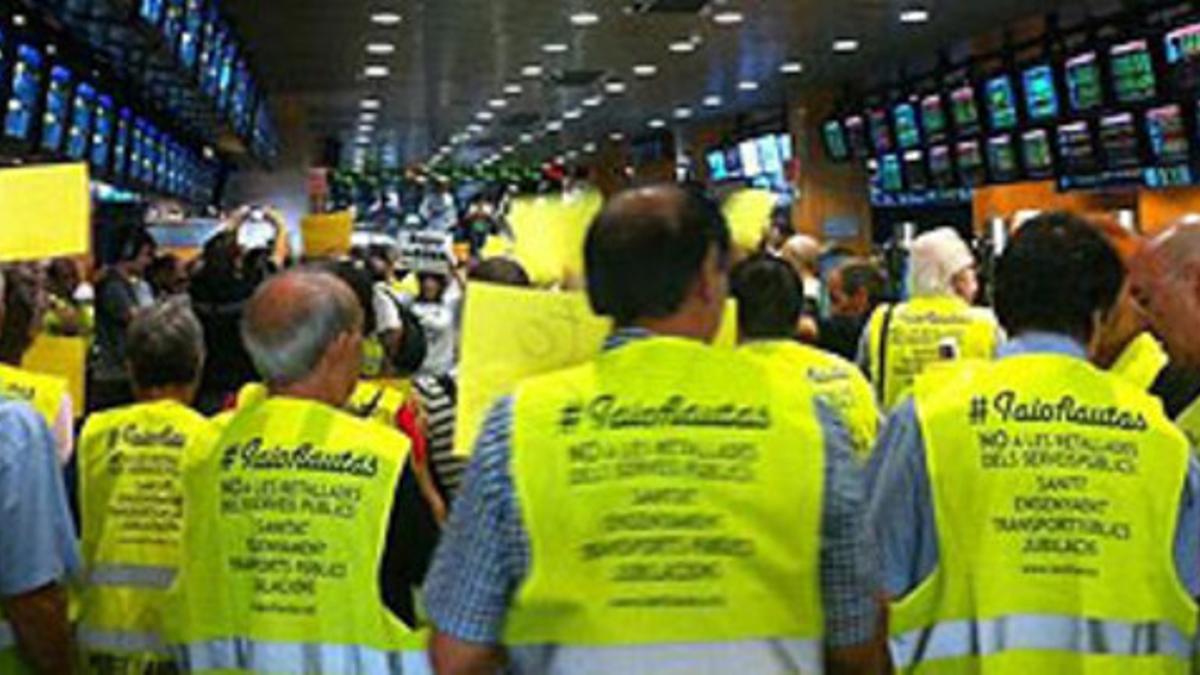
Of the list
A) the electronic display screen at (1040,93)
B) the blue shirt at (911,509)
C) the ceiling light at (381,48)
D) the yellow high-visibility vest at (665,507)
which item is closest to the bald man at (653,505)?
the yellow high-visibility vest at (665,507)

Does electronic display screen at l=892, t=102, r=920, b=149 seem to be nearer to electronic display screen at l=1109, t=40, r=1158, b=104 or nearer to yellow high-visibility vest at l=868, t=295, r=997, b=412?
electronic display screen at l=1109, t=40, r=1158, b=104

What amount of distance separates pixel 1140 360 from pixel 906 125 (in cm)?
1537

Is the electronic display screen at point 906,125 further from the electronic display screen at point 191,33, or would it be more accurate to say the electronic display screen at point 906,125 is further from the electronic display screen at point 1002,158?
the electronic display screen at point 191,33

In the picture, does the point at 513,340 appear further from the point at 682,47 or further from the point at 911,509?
the point at 682,47

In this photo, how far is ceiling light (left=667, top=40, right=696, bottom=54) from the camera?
61.0 ft

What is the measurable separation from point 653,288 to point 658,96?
74.2ft

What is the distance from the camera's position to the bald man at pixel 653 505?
8.31ft

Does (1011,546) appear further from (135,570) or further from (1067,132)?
(1067,132)

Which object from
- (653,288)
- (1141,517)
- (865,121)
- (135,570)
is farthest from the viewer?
(865,121)

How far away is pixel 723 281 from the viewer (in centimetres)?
267

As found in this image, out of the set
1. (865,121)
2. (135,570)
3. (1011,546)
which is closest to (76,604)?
(135,570)

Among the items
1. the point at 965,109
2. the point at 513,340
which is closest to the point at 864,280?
the point at 513,340

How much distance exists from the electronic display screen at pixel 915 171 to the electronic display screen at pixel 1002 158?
6.12 ft

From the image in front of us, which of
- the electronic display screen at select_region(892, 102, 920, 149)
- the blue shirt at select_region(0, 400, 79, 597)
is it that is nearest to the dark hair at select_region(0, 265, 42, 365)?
the blue shirt at select_region(0, 400, 79, 597)
